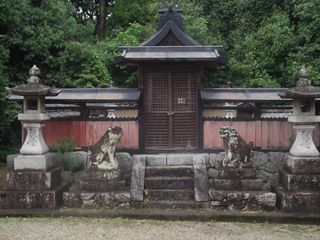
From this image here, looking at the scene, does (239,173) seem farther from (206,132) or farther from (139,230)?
(139,230)

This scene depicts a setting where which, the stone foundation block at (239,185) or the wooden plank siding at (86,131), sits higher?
the wooden plank siding at (86,131)

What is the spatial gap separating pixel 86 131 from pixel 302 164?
21.2 ft

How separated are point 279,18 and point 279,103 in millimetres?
9482

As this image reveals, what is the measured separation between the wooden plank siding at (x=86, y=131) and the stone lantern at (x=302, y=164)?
4608mm

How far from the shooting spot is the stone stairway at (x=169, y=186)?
34.8 ft

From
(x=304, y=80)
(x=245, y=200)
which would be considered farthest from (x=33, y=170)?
(x=304, y=80)

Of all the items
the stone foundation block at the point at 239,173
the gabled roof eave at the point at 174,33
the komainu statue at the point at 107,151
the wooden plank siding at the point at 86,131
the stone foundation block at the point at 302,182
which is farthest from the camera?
the gabled roof eave at the point at 174,33

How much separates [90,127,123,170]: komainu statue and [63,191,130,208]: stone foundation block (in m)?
0.76

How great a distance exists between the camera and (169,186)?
11.3 metres

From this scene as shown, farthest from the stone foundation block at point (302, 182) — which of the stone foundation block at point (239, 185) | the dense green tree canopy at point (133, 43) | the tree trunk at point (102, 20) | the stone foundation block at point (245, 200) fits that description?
the tree trunk at point (102, 20)

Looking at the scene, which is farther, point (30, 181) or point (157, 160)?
point (157, 160)

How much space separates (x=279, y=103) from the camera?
13094 millimetres

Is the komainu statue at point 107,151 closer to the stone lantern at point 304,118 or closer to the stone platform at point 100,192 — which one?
the stone platform at point 100,192

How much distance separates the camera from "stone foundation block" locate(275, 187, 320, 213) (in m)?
10.1
